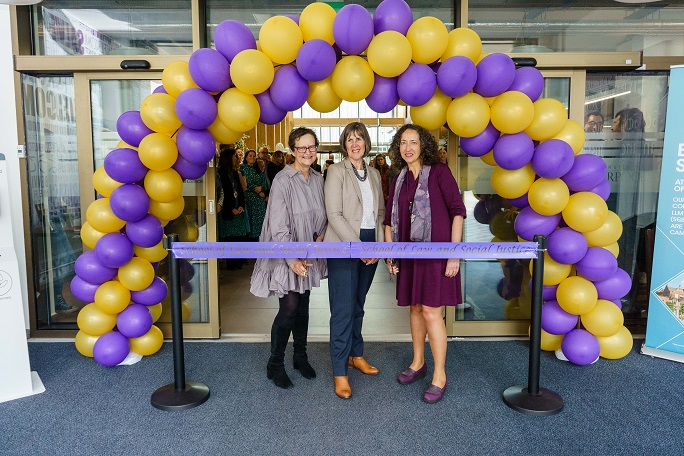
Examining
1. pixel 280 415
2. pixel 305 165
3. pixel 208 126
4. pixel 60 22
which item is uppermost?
pixel 60 22

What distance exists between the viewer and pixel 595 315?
340cm

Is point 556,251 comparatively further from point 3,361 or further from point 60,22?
point 60,22

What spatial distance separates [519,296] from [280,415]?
2.28 metres

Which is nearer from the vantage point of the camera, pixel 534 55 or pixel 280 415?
pixel 280 415

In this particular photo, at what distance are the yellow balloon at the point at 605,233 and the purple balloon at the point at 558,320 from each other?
503 millimetres

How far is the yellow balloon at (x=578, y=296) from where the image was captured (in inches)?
131

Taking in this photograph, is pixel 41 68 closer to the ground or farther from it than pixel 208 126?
farther from it

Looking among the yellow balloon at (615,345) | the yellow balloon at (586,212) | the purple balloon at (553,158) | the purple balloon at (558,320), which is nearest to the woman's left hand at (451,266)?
the purple balloon at (553,158)

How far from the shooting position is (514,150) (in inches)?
118

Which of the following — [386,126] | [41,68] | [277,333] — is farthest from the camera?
[386,126]

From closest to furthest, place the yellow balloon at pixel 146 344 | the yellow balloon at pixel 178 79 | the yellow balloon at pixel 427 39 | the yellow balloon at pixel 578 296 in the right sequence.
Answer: the yellow balloon at pixel 427 39
the yellow balloon at pixel 178 79
the yellow balloon at pixel 578 296
the yellow balloon at pixel 146 344

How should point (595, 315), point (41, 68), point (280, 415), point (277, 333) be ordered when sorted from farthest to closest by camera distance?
point (41, 68)
point (595, 315)
point (277, 333)
point (280, 415)

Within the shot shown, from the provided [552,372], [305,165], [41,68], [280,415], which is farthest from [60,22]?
[552,372]

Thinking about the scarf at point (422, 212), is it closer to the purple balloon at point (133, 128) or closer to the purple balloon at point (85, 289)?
the purple balloon at point (133, 128)
